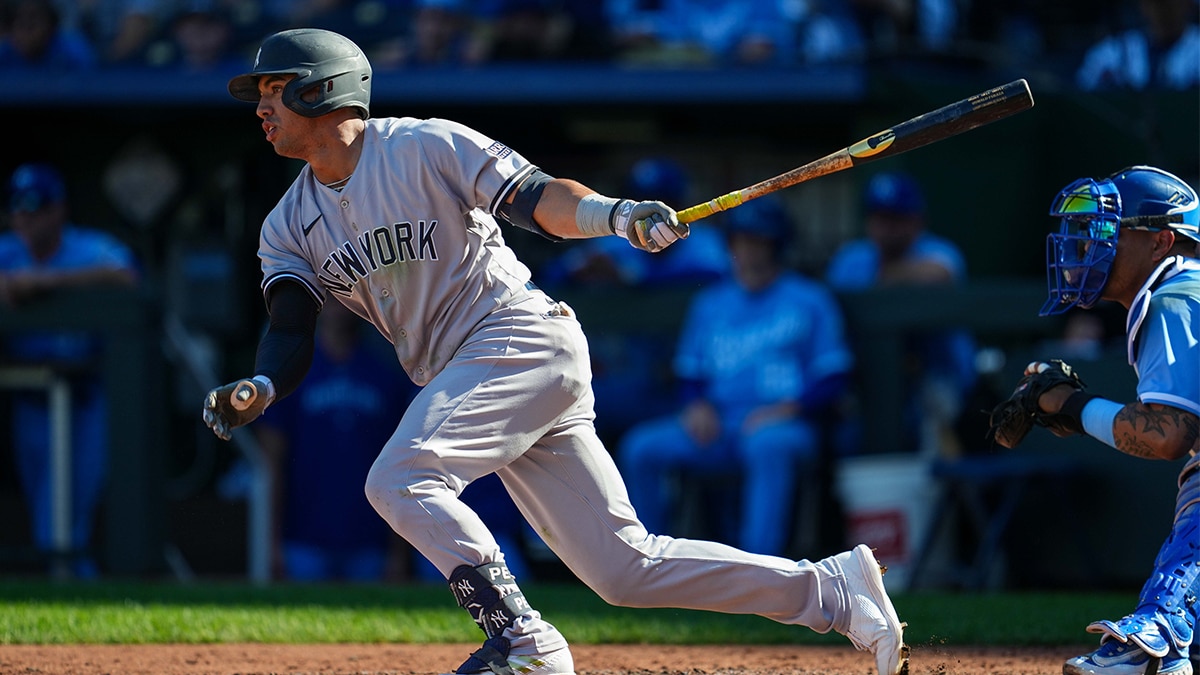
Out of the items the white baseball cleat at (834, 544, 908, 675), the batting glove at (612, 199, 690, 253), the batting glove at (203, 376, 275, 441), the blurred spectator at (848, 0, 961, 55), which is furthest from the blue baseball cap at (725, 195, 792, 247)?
the batting glove at (203, 376, 275, 441)

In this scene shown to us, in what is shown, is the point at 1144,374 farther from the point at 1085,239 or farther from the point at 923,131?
the point at 923,131

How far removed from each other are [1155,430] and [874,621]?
805 mm

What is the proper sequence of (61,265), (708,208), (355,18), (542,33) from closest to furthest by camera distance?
(708,208) < (61,265) < (542,33) < (355,18)

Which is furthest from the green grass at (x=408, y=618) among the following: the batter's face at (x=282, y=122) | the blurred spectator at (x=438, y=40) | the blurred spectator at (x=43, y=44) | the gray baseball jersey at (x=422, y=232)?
the blurred spectator at (x=43, y=44)

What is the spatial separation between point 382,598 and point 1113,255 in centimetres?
343

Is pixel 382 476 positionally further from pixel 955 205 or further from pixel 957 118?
pixel 955 205

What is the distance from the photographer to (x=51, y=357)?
768 cm

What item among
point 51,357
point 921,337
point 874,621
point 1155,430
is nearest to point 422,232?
point 874,621

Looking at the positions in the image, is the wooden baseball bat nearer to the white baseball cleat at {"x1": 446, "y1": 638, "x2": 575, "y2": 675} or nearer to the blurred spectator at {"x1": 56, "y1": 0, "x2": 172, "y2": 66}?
the white baseball cleat at {"x1": 446, "y1": 638, "x2": 575, "y2": 675}

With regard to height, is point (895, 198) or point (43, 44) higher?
point (43, 44)

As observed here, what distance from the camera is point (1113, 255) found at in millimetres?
3879

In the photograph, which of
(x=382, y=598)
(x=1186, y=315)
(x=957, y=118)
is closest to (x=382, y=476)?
(x=957, y=118)

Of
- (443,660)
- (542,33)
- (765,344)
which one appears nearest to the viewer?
(443,660)

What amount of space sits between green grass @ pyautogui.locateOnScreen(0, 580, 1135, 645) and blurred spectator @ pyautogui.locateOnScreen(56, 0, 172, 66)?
14.9ft
